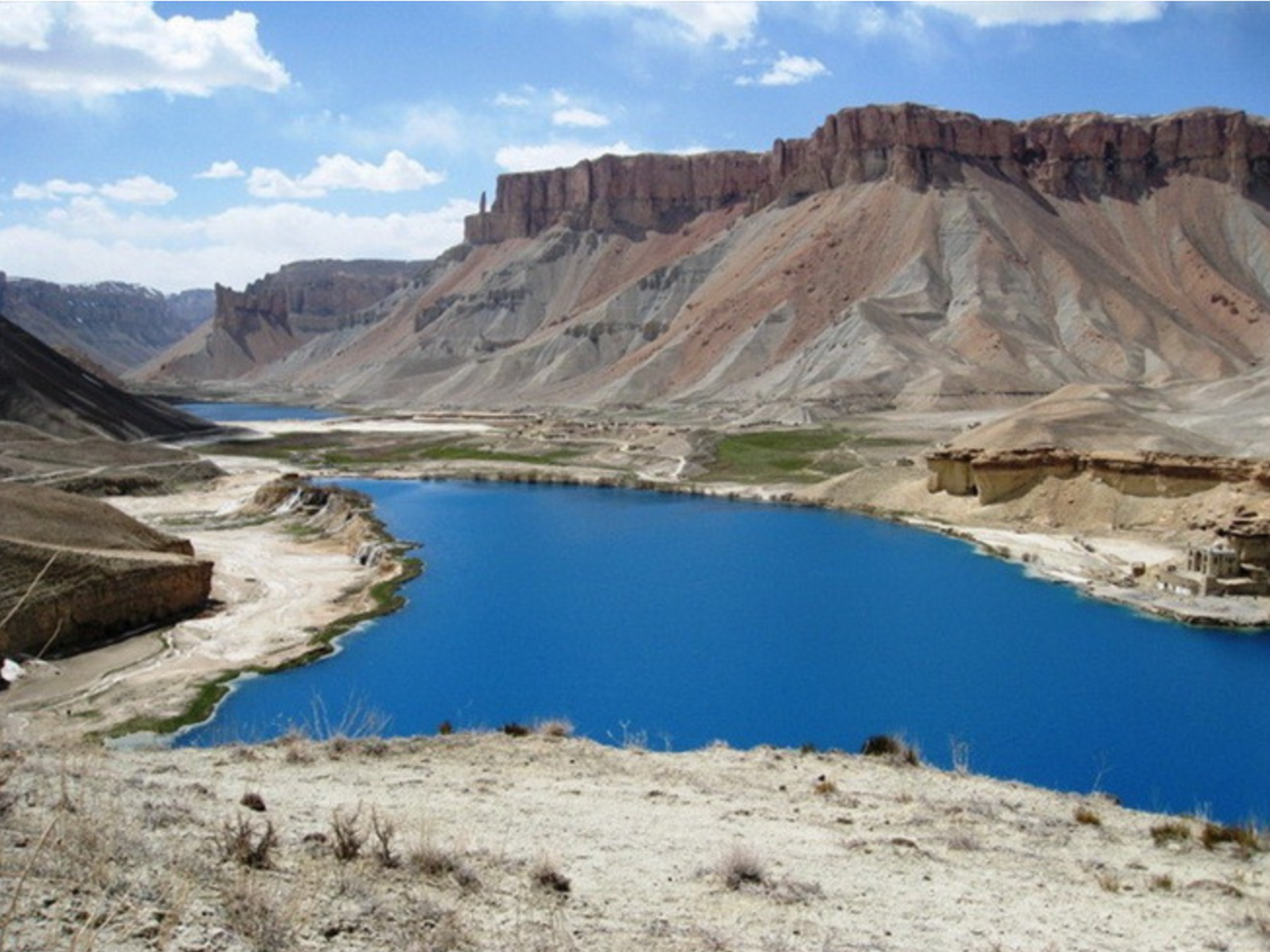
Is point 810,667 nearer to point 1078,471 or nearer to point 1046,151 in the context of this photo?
point 1078,471

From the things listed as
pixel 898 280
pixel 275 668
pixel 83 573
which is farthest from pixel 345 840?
pixel 898 280

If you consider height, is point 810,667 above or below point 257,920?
below

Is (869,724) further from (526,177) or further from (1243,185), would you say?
(526,177)

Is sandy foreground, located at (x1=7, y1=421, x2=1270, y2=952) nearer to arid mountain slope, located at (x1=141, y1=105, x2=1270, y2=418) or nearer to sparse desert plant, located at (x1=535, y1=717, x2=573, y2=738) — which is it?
sparse desert plant, located at (x1=535, y1=717, x2=573, y2=738)

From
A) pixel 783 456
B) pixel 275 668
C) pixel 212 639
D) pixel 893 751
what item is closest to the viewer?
pixel 893 751

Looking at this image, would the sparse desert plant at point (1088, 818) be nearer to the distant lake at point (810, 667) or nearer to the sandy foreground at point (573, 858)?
the sandy foreground at point (573, 858)

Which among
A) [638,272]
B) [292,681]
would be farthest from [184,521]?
[638,272]
